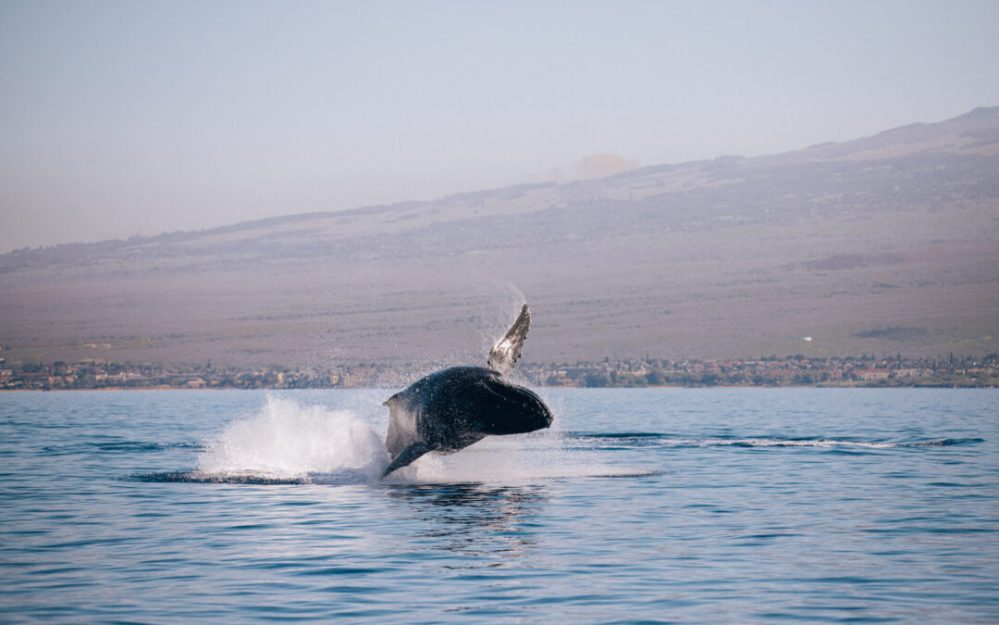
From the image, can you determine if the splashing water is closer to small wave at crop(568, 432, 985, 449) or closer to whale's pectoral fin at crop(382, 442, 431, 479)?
whale's pectoral fin at crop(382, 442, 431, 479)

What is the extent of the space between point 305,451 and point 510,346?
1182 cm

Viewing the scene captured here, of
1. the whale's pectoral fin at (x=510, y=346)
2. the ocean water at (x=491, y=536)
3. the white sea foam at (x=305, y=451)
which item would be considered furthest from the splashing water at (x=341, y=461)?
the whale's pectoral fin at (x=510, y=346)

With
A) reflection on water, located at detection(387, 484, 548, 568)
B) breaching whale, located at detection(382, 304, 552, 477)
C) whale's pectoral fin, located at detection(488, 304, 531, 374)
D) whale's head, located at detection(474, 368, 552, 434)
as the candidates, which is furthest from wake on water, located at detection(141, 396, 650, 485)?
whale's head, located at detection(474, 368, 552, 434)

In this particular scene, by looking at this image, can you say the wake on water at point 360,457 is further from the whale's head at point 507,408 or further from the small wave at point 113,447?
Answer: the whale's head at point 507,408

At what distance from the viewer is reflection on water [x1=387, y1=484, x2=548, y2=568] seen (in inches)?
815

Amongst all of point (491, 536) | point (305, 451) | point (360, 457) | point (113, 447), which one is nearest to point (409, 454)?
point (491, 536)

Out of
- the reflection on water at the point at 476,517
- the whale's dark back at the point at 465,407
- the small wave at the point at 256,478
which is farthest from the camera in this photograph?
the small wave at the point at 256,478

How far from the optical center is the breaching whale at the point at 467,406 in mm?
24328

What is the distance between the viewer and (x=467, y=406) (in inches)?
1008

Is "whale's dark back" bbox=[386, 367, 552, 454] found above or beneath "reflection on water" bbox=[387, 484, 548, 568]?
above

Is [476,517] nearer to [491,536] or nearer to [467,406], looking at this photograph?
[467,406]

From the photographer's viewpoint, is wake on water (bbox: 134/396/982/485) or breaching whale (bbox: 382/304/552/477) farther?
wake on water (bbox: 134/396/982/485)

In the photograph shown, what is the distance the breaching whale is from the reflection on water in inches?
47.9

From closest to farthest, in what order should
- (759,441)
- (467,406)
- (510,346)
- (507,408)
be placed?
(507,408)
(467,406)
(510,346)
(759,441)
